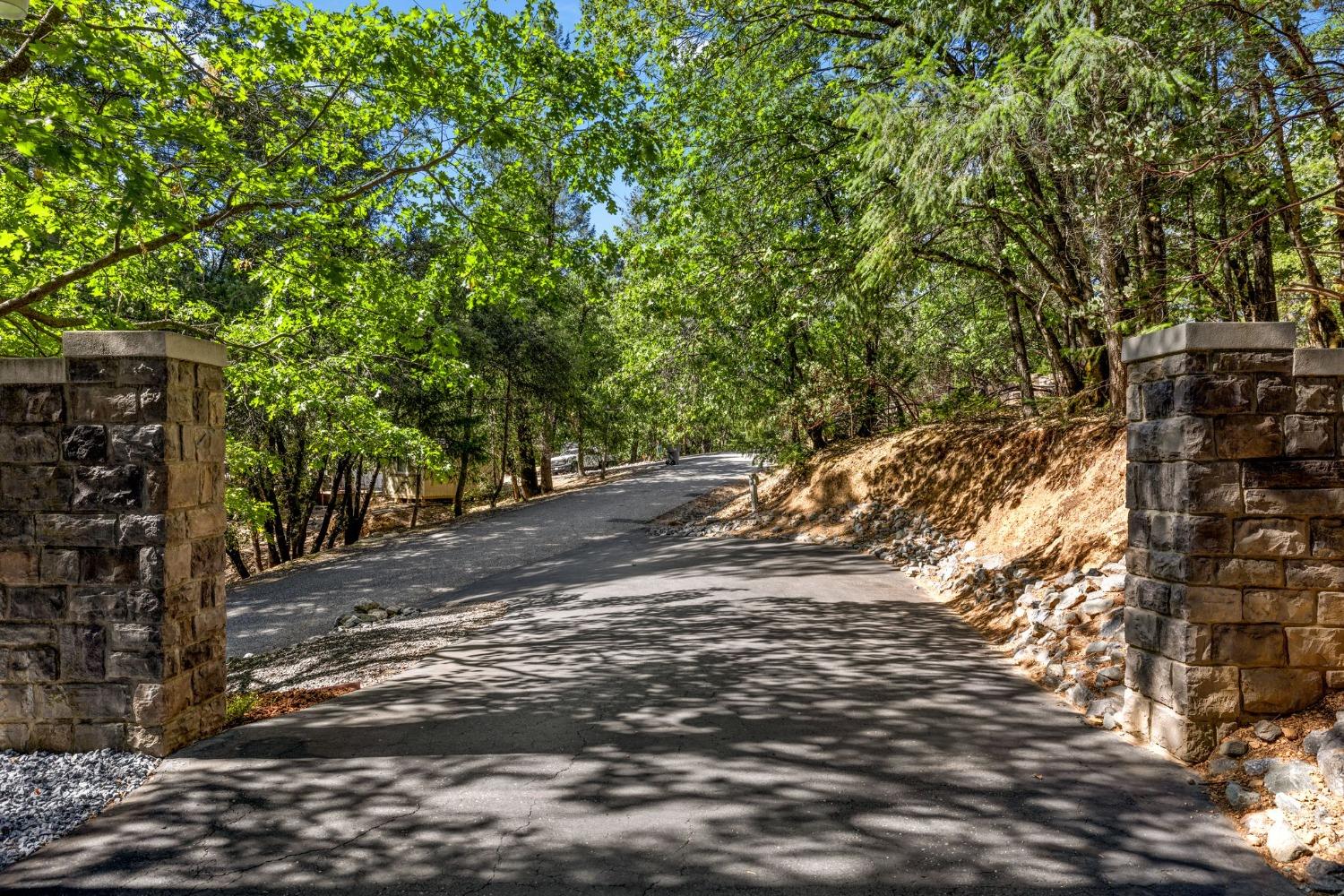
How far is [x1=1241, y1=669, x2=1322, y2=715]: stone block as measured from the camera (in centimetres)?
377

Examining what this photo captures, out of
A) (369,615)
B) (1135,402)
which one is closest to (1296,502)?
(1135,402)

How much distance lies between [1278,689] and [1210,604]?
578 mm

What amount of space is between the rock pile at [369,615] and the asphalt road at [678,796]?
3885 millimetres

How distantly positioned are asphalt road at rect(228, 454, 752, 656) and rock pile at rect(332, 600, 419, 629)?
1.50 feet

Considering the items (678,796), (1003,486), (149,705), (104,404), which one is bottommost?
(678,796)

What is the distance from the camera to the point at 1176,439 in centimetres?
394

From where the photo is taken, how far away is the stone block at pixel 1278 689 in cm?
377

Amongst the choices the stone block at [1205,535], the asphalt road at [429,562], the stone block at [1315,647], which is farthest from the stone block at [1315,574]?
the asphalt road at [429,562]

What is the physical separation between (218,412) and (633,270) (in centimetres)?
1027

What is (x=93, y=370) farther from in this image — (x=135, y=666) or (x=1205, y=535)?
(x=1205, y=535)

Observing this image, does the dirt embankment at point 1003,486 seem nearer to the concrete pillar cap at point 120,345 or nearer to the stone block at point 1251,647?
the stone block at point 1251,647

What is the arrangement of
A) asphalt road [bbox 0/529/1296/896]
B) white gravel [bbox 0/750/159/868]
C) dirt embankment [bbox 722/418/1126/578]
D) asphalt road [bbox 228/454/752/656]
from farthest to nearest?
asphalt road [bbox 228/454/752/656] < dirt embankment [bbox 722/418/1126/578] < white gravel [bbox 0/750/159/868] < asphalt road [bbox 0/529/1296/896]

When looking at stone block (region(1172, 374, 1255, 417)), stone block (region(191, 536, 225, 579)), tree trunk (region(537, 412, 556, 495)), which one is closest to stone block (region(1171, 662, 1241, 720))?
stone block (region(1172, 374, 1255, 417))

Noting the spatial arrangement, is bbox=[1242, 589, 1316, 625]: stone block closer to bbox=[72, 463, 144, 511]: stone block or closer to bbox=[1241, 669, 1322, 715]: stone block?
bbox=[1241, 669, 1322, 715]: stone block
